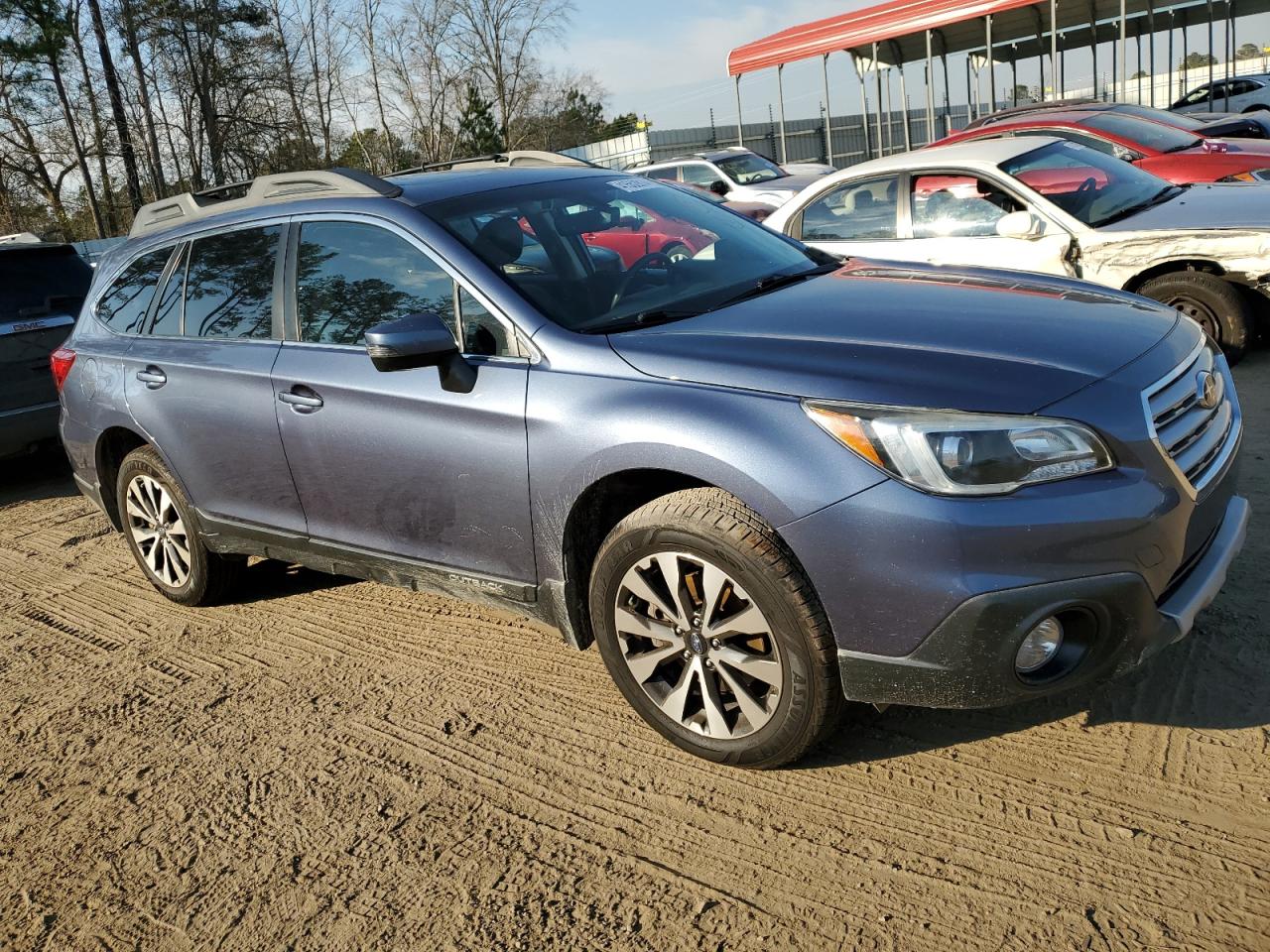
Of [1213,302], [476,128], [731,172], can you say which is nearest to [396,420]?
[1213,302]

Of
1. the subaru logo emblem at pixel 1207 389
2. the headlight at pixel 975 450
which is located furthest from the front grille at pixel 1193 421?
the headlight at pixel 975 450

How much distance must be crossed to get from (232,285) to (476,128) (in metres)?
40.1

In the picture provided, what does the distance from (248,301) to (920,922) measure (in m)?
3.32

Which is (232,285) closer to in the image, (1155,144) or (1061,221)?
(1061,221)

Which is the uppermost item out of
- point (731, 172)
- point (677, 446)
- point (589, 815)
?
point (731, 172)

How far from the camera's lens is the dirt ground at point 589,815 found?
2.45 metres

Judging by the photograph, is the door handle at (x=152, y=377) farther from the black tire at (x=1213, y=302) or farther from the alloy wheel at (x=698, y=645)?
the black tire at (x=1213, y=302)

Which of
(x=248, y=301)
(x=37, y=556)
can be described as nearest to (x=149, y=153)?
(x=37, y=556)

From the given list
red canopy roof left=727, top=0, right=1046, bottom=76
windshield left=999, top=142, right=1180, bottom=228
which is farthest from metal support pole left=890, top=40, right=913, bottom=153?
windshield left=999, top=142, right=1180, bottom=228

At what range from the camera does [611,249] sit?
148 inches

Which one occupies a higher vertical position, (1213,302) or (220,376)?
(220,376)

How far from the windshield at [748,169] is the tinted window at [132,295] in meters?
13.1

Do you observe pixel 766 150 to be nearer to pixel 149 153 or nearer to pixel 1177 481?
pixel 149 153

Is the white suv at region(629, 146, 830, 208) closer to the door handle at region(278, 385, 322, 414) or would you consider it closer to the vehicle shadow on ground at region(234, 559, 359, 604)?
the vehicle shadow on ground at region(234, 559, 359, 604)
